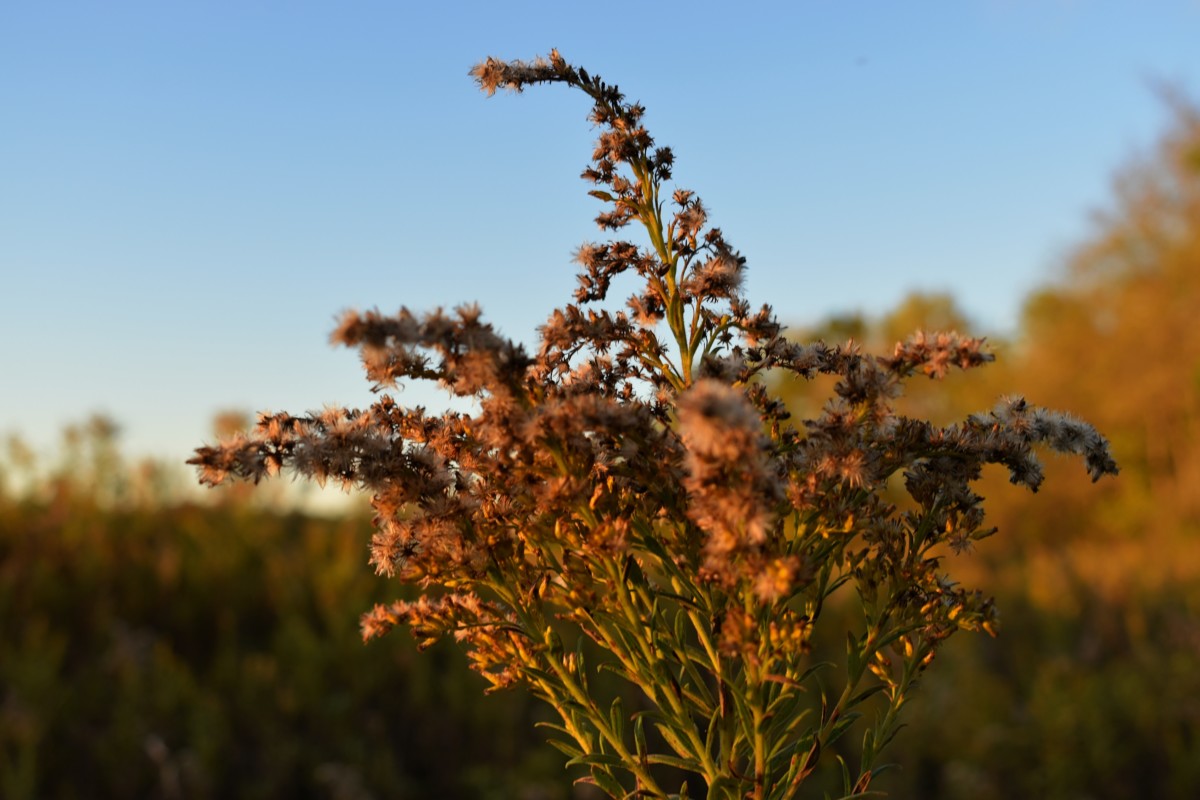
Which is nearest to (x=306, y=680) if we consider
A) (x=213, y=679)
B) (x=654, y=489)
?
(x=213, y=679)

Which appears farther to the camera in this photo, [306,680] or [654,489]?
[306,680]

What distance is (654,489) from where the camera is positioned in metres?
1.67

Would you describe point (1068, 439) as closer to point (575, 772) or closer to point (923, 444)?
point (923, 444)

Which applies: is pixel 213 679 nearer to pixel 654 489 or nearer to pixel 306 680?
pixel 306 680

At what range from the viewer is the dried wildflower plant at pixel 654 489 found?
1.53 meters

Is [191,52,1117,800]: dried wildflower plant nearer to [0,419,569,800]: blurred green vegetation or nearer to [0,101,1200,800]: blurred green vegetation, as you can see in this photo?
[0,101,1200,800]: blurred green vegetation

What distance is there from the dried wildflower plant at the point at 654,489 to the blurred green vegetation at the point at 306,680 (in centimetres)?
405

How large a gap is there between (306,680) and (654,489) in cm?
687

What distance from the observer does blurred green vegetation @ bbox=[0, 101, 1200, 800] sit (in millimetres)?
7109

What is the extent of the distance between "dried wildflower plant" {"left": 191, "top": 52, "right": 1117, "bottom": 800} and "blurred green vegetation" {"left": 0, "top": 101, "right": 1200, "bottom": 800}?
405 cm

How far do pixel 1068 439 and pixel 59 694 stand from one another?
752 centimetres

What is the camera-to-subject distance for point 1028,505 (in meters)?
27.4

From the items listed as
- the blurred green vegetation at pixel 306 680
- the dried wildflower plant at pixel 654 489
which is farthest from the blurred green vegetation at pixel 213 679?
the dried wildflower plant at pixel 654 489

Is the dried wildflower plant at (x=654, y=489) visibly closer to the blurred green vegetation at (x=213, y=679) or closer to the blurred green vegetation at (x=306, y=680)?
the blurred green vegetation at (x=306, y=680)
